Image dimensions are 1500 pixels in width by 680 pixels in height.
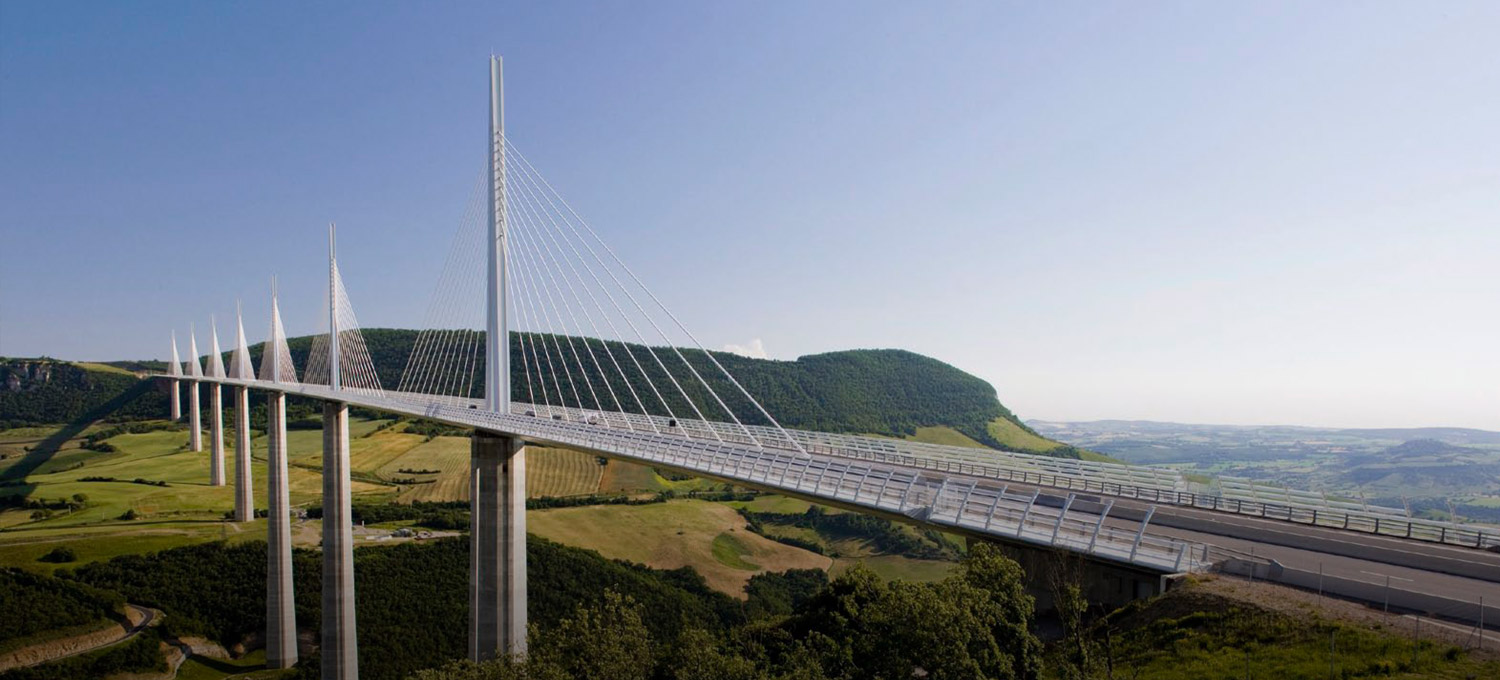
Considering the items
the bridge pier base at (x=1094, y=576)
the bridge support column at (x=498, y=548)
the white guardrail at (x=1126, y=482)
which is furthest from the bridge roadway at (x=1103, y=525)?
the bridge support column at (x=498, y=548)

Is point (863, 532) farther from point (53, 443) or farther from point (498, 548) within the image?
point (53, 443)

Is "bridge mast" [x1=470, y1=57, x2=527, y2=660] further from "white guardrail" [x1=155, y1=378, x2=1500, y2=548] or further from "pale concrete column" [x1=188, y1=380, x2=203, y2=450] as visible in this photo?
"pale concrete column" [x1=188, y1=380, x2=203, y2=450]

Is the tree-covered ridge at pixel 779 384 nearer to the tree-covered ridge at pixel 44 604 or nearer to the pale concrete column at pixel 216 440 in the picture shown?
the pale concrete column at pixel 216 440

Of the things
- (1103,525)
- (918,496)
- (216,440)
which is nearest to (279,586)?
(216,440)

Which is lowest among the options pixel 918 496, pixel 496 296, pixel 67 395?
pixel 67 395

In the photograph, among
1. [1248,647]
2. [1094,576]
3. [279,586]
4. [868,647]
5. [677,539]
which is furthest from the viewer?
[677,539]

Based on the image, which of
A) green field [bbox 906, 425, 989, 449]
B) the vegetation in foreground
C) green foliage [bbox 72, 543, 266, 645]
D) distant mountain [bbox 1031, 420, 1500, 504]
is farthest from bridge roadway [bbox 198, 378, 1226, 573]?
green field [bbox 906, 425, 989, 449]
